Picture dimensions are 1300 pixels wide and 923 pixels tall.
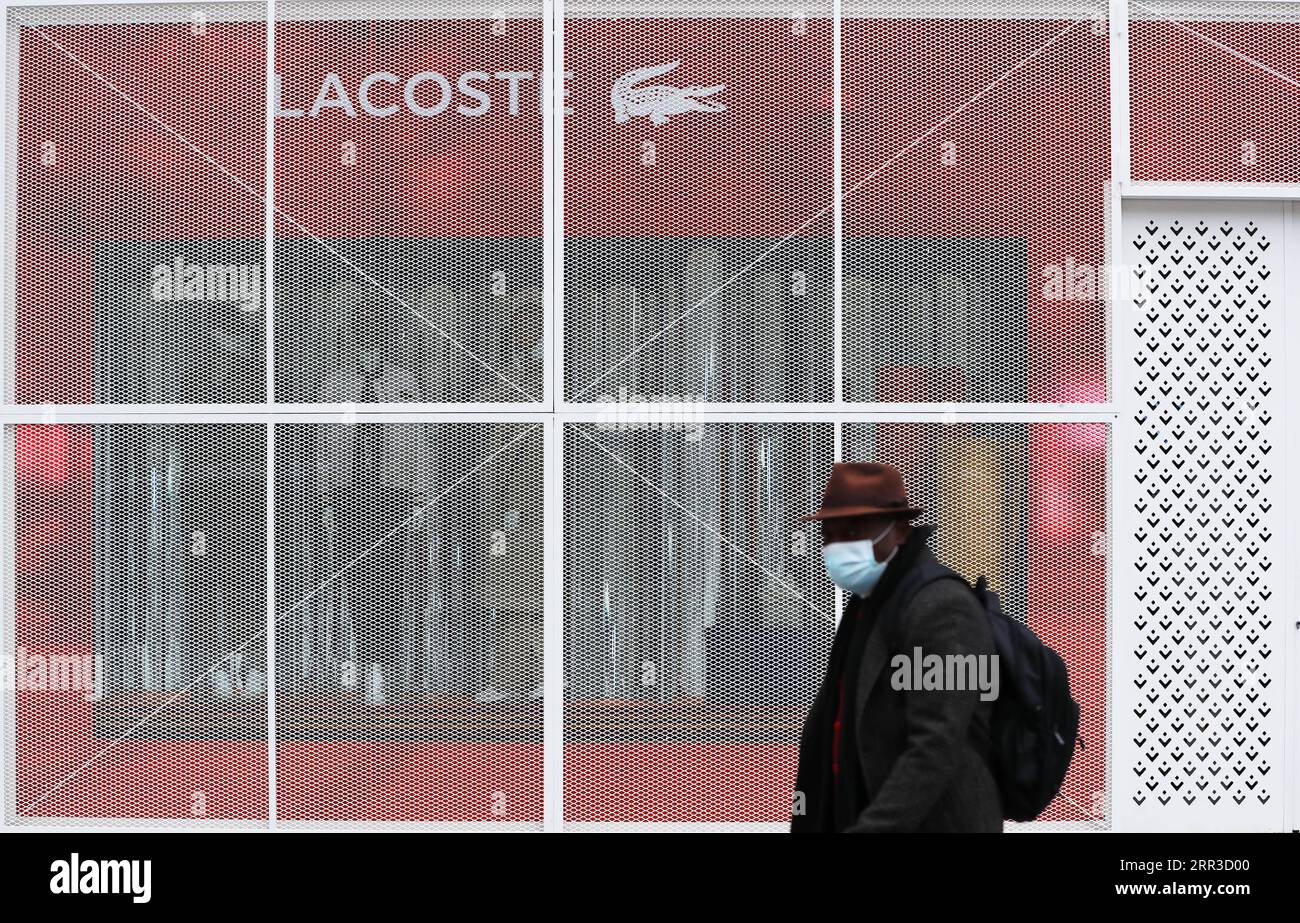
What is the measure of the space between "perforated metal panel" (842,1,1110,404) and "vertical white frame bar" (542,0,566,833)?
1359 mm

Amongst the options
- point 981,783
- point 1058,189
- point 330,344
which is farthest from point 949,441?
point 981,783

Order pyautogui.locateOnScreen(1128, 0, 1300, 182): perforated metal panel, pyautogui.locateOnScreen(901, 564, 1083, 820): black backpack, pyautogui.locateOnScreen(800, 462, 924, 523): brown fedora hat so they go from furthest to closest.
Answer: pyautogui.locateOnScreen(1128, 0, 1300, 182): perforated metal panel
pyautogui.locateOnScreen(800, 462, 924, 523): brown fedora hat
pyautogui.locateOnScreen(901, 564, 1083, 820): black backpack

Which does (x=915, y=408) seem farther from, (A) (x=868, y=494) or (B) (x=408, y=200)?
(A) (x=868, y=494)

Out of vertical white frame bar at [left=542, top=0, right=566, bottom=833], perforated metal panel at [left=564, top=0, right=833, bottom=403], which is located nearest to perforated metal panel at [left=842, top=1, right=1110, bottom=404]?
perforated metal panel at [left=564, top=0, right=833, bottom=403]

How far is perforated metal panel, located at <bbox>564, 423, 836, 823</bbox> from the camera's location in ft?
24.5

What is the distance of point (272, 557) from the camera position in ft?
24.7

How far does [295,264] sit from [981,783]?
186 inches

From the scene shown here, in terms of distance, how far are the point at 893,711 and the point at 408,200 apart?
434 cm

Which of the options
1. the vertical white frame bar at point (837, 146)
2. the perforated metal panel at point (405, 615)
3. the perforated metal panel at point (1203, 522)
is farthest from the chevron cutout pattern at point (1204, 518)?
the perforated metal panel at point (405, 615)

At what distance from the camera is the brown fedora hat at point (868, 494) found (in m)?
4.43

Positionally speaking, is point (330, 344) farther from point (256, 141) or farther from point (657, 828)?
point (657, 828)

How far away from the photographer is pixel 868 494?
444 centimetres

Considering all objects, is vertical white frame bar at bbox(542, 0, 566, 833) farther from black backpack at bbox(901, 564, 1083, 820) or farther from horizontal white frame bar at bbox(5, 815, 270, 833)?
black backpack at bbox(901, 564, 1083, 820)

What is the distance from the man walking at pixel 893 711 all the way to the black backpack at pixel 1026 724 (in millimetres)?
40
